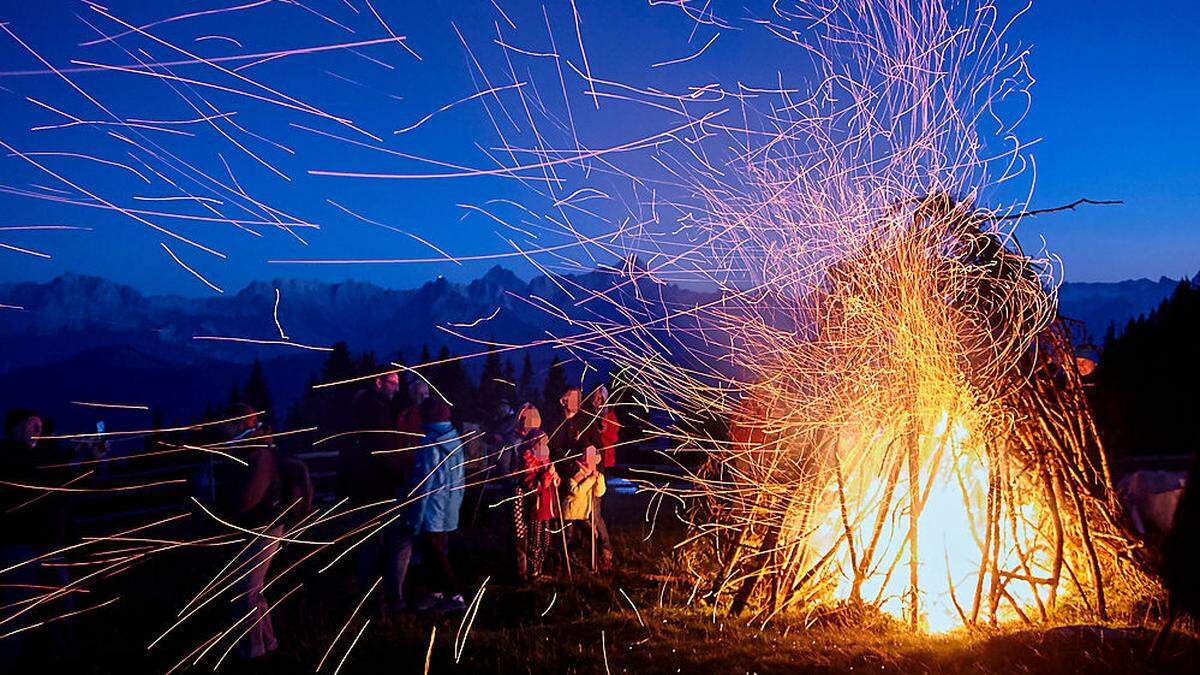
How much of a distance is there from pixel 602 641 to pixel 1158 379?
66.4 ft

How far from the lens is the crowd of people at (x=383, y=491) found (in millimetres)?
5297

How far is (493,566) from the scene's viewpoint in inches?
312

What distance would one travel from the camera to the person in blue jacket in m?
6.52

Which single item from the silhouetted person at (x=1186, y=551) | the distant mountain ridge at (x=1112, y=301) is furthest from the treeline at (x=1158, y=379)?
the distant mountain ridge at (x=1112, y=301)

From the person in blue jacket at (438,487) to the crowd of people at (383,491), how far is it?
0.5 inches

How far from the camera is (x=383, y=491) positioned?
A: 642 centimetres

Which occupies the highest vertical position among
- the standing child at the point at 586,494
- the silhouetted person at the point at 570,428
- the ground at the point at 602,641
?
the silhouetted person at the point at 570,428

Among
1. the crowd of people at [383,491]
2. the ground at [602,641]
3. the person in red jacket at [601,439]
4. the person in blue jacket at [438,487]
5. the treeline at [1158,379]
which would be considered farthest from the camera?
the treeline at [1158,379]

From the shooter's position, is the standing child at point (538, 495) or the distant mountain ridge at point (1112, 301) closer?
the standing child at point (538, 495)

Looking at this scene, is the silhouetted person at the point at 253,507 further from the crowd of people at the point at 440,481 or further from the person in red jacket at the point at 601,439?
the person in red jacket at the point at 601,439

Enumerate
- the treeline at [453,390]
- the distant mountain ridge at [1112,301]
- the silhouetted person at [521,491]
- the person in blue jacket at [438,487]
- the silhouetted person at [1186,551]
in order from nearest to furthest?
1. the silhouetted person at [1186,551]
2. the person in blue jacket at [438,487]
3. the silhouetted person at [521,491]
4. the treeline at [453,390]
5. the distant mountain ridge at [1112,301]

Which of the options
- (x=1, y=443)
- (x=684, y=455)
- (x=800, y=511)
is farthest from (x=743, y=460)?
(x=684, y=455)

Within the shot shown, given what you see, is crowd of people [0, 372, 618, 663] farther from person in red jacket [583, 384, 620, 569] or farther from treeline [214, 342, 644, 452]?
treeline [214, 342, 644, 452]

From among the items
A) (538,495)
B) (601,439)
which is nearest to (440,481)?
(538,495)
